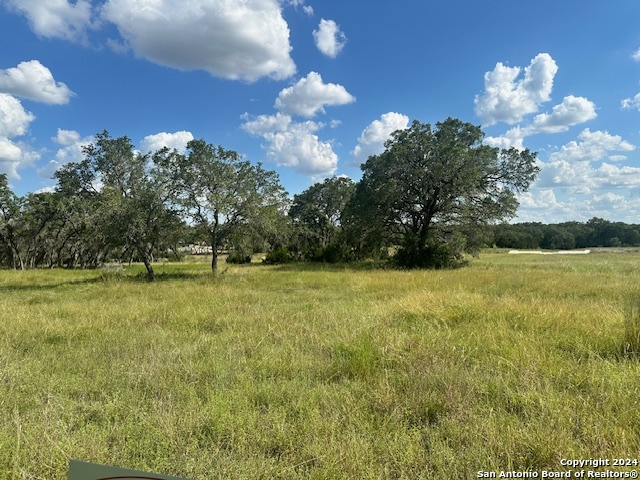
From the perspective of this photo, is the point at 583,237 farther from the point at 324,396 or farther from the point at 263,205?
the point at 324,396

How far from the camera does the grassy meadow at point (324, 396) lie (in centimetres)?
269

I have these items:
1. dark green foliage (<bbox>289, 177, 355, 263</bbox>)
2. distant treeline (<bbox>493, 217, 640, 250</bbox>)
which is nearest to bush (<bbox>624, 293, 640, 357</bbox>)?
dark green foliage (<bbox>289, 177, 355, 263</bbox>)

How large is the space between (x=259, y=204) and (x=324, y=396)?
17.7 m

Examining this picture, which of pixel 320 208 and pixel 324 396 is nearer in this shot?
pixel 324 396

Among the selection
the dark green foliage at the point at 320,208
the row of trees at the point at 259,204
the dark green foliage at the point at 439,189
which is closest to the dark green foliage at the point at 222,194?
the row of trees at the point at 259,204

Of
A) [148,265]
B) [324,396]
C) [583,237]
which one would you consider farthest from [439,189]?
[583,237]

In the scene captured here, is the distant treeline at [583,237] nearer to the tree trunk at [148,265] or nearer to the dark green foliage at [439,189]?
the dark green foliage at [439,189]

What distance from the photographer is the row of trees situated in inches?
770

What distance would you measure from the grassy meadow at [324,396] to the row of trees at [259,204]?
43.1 ft

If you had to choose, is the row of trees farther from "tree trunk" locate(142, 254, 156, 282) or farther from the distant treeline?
the distant treeline

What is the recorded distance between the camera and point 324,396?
12.2ft

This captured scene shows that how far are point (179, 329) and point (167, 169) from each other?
51.6ft

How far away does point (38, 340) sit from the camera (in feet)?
20.1

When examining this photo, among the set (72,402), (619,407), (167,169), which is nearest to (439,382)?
(619,407)
